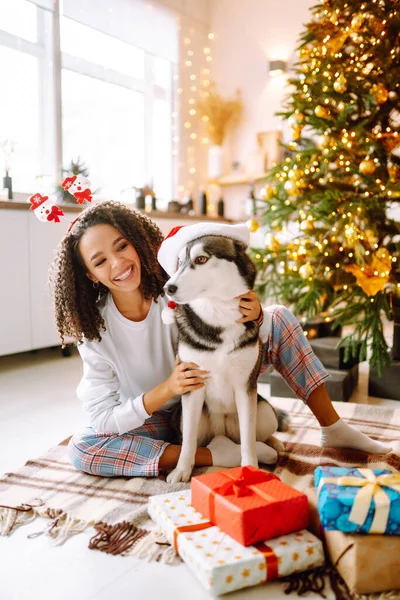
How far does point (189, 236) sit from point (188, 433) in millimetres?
569

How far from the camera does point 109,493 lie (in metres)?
1.46

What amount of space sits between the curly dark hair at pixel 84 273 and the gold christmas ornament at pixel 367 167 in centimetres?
126

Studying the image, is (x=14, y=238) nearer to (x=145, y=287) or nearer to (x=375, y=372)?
(x=145, y=287)

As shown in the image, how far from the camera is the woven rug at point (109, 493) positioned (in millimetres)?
1233

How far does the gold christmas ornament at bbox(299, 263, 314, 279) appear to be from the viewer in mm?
2520

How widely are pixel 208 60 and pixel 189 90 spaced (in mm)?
448

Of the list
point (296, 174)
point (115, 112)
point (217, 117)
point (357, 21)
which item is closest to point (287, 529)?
point (296, 174)

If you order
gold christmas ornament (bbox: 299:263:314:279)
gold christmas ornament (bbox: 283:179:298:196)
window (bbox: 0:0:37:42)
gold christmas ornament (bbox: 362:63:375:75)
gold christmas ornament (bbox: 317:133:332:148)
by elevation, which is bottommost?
gold christmas ornament (bbox: 299:263:314:279)

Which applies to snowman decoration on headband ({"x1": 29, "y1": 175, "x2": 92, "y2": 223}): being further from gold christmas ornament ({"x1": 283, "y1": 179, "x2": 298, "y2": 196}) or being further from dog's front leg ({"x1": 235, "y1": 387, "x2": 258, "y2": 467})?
gold christmas ornament ({"x1": 283, "y1": 179, "x2": 298, "y2": 196})

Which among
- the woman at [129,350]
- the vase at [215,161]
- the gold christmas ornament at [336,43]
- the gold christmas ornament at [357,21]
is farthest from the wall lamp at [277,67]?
the woman at [129,350]

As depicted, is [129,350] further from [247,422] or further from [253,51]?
[253,51]

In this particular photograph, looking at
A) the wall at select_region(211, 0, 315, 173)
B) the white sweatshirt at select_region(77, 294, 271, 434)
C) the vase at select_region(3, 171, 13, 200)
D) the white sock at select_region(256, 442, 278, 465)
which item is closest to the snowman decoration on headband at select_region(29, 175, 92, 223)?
the white sweatshirt at select_region(77, 294, 271, 434)

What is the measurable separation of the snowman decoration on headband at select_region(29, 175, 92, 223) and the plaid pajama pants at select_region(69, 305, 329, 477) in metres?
0.70

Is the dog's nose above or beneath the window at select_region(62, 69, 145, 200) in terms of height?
beneath
